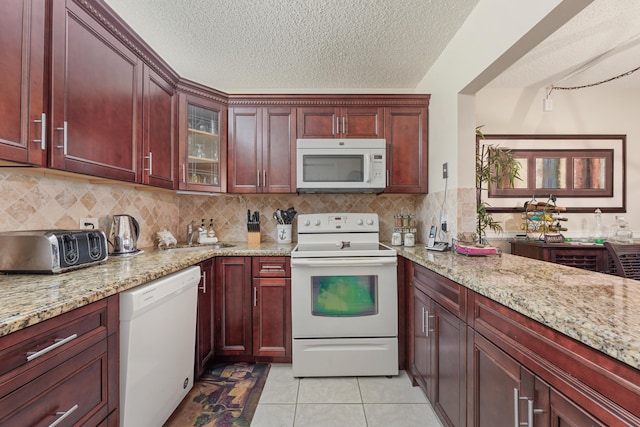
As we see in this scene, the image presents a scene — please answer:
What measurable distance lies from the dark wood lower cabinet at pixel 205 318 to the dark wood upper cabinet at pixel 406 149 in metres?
1.60

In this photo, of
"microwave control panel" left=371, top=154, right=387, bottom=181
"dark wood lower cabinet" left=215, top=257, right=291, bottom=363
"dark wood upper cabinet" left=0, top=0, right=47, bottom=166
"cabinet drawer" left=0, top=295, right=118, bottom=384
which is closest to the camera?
"cabinet drawer" left=0, top=295, right=118, bottom=384

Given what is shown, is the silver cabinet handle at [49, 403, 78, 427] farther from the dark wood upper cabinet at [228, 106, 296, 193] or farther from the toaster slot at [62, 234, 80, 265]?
the dark wood upper cabinet at [228, 106, 296, 193]

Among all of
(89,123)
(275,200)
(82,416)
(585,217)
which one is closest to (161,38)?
(89,123)

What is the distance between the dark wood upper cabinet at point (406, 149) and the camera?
7.97 feet

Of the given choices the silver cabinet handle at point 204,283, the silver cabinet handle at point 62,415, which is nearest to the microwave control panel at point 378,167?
the silver cabinet handle at point 204,283

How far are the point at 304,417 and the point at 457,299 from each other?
112 centimetres

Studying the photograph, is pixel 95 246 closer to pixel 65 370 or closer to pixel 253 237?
pixel 65 370

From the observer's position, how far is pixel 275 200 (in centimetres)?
275

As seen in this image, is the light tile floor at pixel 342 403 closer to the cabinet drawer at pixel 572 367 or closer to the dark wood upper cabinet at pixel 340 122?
the cabinet drawer at pixel 572 367

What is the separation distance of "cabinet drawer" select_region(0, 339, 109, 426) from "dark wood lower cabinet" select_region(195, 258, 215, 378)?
2.85 ft

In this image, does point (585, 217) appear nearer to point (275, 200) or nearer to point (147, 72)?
point (275, 200)

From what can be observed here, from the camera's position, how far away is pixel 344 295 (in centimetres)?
198

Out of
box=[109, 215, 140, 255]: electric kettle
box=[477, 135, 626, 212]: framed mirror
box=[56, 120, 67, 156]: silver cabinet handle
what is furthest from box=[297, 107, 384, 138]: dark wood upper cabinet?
box=[56, 120, 67, 156]: silver cabinet handle

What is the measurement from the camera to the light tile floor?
156 cm
